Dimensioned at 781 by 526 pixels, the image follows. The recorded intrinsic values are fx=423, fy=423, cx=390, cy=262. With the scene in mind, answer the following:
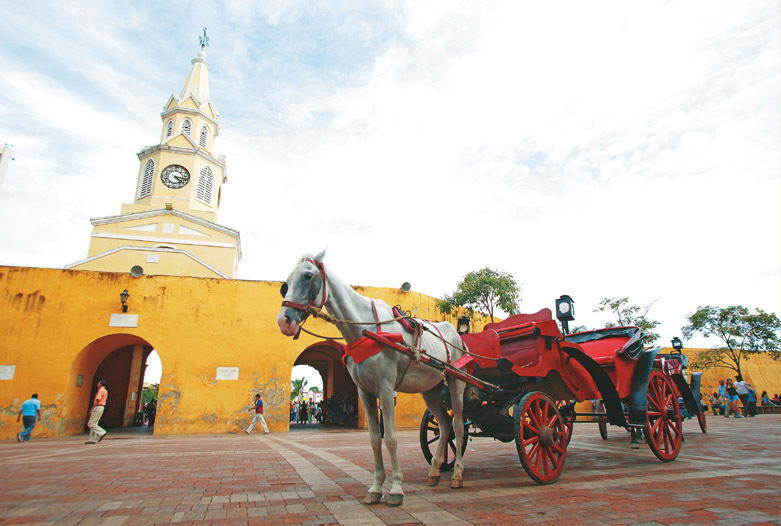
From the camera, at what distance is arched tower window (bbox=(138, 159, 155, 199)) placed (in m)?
27.4

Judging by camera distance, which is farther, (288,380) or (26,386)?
(288,380)

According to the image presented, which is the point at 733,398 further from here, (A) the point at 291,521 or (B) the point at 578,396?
(A) the point at 291,521

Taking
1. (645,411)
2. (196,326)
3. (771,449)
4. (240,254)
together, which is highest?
(240,254)

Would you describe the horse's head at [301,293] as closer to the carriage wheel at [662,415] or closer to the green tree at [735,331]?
the carriage wheel at [662,415]

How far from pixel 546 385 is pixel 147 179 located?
29.7 metres

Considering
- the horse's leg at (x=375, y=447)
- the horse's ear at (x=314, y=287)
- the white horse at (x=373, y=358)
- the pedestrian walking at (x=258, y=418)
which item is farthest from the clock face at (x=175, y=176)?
the horse's leg at (x=375, y=447)

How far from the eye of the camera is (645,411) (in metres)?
5.12

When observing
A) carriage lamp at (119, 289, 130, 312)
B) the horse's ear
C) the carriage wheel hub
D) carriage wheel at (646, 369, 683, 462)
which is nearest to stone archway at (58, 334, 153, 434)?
carriage lamp at (119, 289, 130, 312)

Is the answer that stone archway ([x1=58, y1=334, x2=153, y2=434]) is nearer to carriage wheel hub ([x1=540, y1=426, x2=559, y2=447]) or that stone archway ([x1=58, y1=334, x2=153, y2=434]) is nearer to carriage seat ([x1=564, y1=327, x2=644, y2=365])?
carriage seat ([x1=564, y1=327, x2=644, y2=365])

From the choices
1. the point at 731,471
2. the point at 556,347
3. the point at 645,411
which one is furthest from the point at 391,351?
the point at 731,471

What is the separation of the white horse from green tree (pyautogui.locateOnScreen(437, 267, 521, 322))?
11842mm

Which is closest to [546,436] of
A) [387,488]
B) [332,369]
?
[387,488]

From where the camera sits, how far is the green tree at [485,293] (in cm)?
1611

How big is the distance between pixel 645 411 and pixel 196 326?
42.5ft
